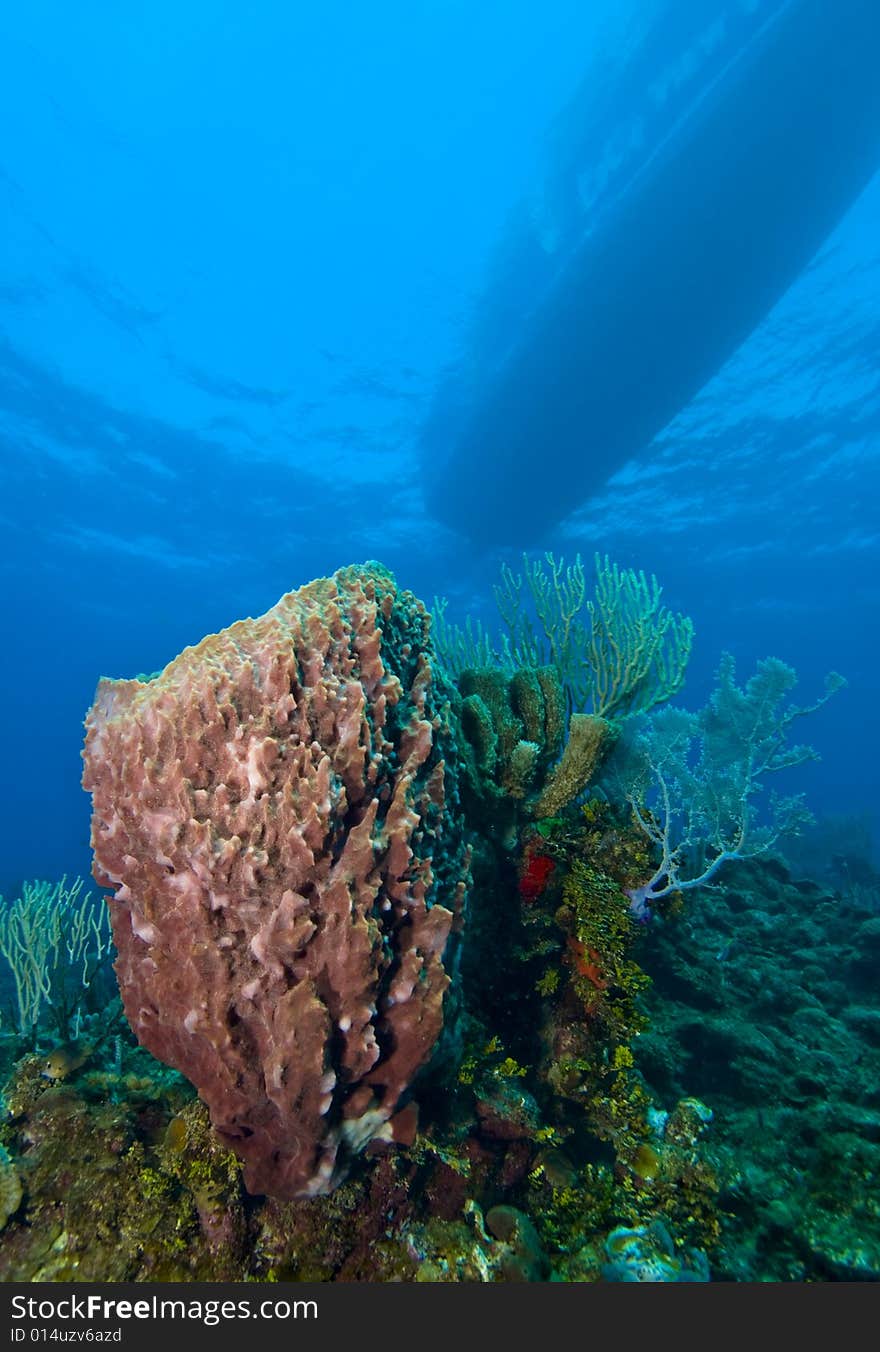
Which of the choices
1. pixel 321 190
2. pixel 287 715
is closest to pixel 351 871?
pixel 287 715

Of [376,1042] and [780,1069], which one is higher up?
[376,1042]

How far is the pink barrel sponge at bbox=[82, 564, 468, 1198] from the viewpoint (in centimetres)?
252

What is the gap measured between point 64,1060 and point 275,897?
2150 mm

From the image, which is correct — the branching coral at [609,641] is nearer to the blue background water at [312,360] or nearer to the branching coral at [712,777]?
the branching coral at [712,777]

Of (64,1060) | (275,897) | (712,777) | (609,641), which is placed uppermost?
(609,641)

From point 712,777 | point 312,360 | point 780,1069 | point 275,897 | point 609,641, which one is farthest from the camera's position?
point 312,360

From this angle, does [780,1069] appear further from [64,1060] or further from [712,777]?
[64,1060]

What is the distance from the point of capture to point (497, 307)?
78.1ft

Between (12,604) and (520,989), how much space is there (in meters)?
56.5

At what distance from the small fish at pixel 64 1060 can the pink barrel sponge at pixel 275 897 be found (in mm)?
935

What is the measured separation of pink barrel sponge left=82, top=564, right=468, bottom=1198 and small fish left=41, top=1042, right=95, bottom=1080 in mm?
935

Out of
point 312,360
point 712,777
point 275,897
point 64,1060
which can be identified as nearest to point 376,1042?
point 275,897

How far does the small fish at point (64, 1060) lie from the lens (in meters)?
3.34

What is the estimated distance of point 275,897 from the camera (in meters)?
2.60
